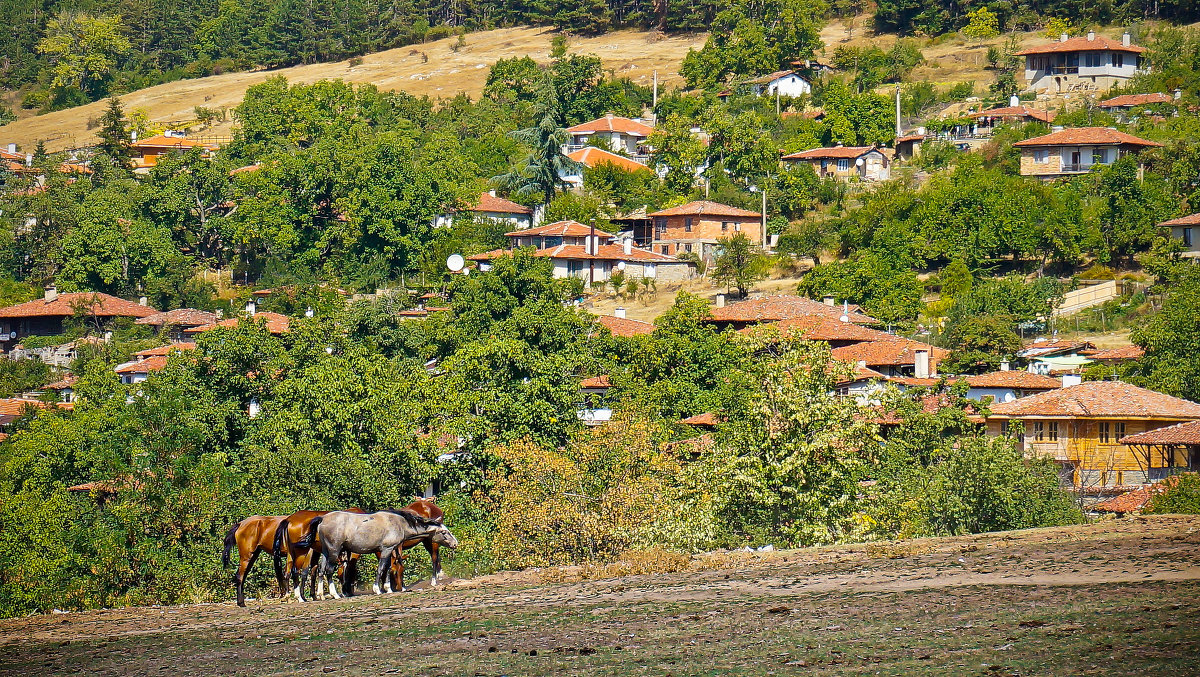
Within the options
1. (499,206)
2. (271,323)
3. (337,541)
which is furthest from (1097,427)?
(499,206)

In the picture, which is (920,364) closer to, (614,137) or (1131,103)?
(1131,103)

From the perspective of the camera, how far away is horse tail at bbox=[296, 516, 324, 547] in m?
20.3

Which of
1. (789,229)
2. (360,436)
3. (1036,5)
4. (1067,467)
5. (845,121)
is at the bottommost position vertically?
(1067,467)

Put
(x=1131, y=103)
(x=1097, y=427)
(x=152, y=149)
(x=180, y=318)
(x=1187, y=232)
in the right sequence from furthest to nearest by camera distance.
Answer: (x=152, y=149)
(x=1131, y=103)
(x=180, y=318)
(x=1187, y=232)
(x=1097, y=427)

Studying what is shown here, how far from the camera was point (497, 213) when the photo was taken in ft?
286

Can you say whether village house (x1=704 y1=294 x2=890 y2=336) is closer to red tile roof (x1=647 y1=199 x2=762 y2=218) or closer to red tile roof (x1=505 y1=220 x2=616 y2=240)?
red tile roof (x1=647 y1=199 x2=762 y2=218)

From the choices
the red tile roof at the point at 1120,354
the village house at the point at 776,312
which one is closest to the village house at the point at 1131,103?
the village house at the point at 776,312

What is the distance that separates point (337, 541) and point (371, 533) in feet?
1.65

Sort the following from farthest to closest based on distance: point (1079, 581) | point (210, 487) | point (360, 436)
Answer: point (360, 436)
point (210, 487)
point (1079, 581)

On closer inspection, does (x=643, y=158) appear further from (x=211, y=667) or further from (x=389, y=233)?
(x=211, y=667)

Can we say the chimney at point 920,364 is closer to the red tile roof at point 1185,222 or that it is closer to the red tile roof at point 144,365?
the red tile roof at point 1185,222

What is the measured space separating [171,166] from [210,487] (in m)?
63.2

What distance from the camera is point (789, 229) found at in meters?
80.3

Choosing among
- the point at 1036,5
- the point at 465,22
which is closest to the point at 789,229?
the point at 1036,5
